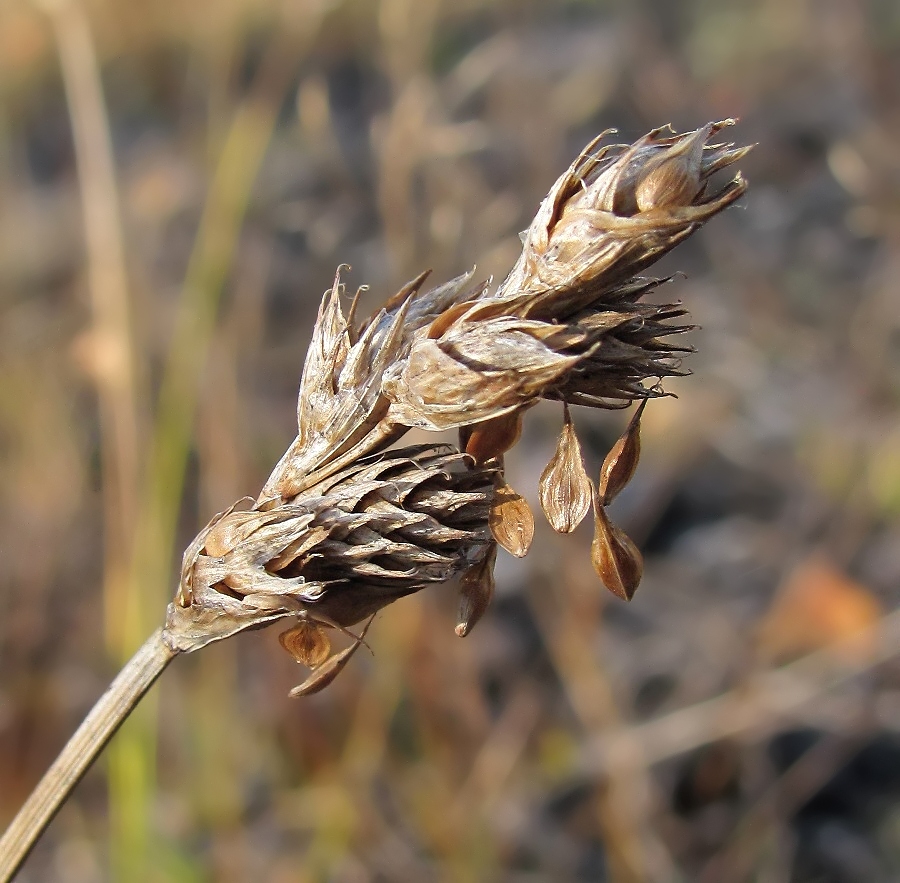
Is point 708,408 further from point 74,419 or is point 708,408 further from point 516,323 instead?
point 516,323

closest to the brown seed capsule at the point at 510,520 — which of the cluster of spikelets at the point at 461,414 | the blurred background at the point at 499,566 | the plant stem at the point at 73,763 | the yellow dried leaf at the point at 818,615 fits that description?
the cluster of spikelets at the point at 461,414

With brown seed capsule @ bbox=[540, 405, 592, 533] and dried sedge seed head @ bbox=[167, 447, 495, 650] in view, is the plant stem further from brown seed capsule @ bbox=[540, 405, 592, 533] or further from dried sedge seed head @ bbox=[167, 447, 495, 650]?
brown seed capsule @ bbox=[540, 405, 592, 533]

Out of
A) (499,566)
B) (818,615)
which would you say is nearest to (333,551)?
(818,615)

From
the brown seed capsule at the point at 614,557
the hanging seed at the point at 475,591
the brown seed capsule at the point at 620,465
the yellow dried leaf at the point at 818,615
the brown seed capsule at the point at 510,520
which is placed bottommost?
the yellow dried leaf at the point at 818,615

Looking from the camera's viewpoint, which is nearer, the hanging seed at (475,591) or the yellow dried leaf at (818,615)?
the hanging seed at (475,591)

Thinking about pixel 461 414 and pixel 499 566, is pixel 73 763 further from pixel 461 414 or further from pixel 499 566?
pixel 499 566

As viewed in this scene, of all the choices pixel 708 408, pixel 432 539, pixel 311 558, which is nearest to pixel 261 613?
pixel 311 558

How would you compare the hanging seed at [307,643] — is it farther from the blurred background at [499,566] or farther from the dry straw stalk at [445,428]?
the blurred background at [499,566]
